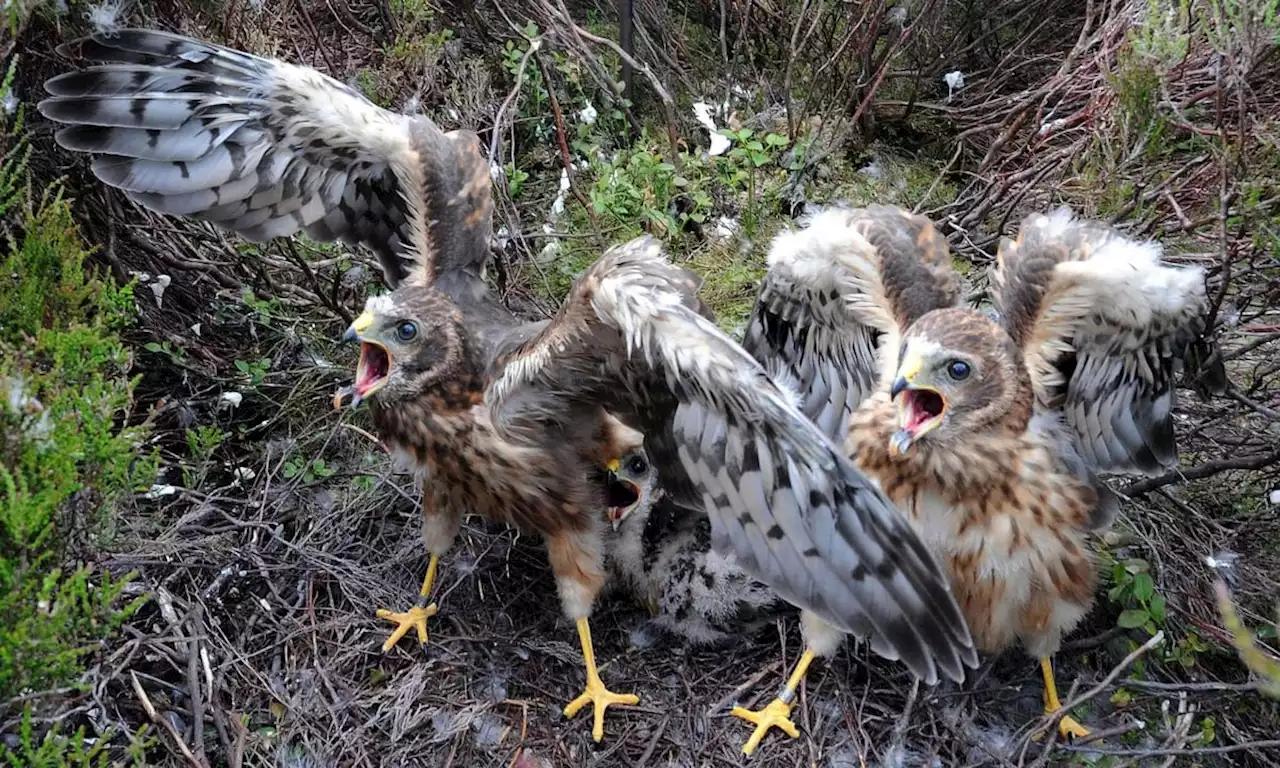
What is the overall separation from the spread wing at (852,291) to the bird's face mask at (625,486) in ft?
1.99

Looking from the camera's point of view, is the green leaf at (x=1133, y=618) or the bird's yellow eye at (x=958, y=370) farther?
the green leaf at (x=1133, y=618)

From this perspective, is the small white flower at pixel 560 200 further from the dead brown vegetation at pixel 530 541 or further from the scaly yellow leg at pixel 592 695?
the scaly yellow leg at pixel 592 695

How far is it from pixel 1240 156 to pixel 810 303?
3.90 ft

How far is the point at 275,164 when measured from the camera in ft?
9.82

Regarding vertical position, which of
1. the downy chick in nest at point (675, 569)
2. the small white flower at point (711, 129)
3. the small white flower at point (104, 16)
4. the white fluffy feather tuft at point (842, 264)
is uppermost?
the white fluffy feather tuft at point (842, 264)

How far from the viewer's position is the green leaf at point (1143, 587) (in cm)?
276

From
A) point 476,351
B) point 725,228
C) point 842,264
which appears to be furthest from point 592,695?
point 725,228

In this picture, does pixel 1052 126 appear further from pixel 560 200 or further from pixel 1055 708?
pixel 1055 708

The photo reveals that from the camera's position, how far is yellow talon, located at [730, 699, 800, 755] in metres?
2.76

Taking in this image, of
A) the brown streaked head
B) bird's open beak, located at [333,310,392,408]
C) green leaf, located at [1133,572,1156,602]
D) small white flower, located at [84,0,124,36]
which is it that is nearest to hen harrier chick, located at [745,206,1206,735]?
green leaf, located at [1133,572,1156,602]

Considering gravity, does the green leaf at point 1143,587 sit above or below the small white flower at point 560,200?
above

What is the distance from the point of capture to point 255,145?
116 inches

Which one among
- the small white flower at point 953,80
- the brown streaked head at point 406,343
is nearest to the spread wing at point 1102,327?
the brown streaked head at point 406,343

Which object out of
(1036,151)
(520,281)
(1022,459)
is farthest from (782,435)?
(1036,151)
